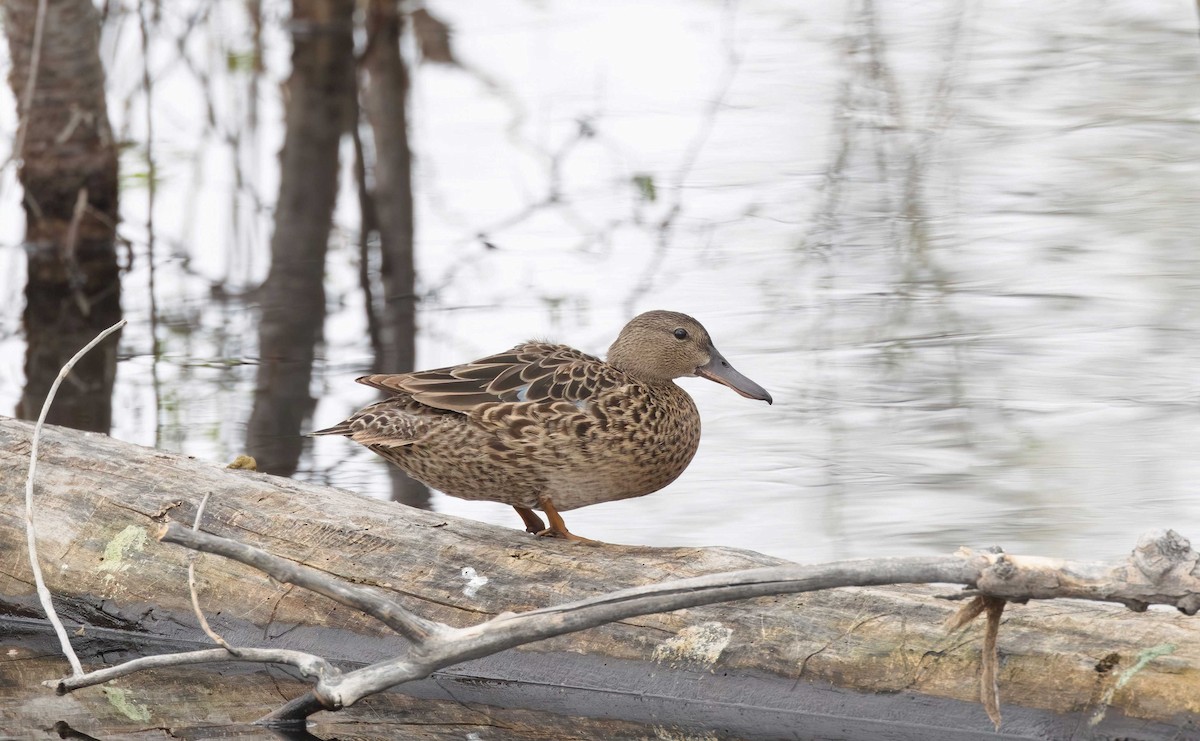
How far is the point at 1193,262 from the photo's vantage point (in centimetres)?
761

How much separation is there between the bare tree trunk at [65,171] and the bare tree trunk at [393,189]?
1389 mm

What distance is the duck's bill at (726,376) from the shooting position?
15.5ft

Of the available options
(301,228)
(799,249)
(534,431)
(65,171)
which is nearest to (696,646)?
(534,431)

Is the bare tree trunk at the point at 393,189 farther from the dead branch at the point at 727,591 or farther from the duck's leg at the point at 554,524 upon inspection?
the dead branch at the point at 727,591

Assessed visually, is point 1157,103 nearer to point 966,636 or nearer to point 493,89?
point 493,89

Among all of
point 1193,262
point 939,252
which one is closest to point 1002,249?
point 939,252

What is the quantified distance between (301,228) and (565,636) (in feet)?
19.2

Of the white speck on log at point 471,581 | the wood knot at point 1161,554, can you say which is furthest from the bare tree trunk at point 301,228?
the wood knot at point 1161,554

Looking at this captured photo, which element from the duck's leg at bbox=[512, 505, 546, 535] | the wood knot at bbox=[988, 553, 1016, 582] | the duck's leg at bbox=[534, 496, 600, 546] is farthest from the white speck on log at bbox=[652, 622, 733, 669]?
the wood knot at bbox=[988, 553, 1016, 582]

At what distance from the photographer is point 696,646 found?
12.6 feet

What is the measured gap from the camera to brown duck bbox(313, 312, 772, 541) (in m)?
4.20

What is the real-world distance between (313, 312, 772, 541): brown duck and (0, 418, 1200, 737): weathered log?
149 mm

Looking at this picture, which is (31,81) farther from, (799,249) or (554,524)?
(554,524)

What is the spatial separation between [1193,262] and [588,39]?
6.11m
